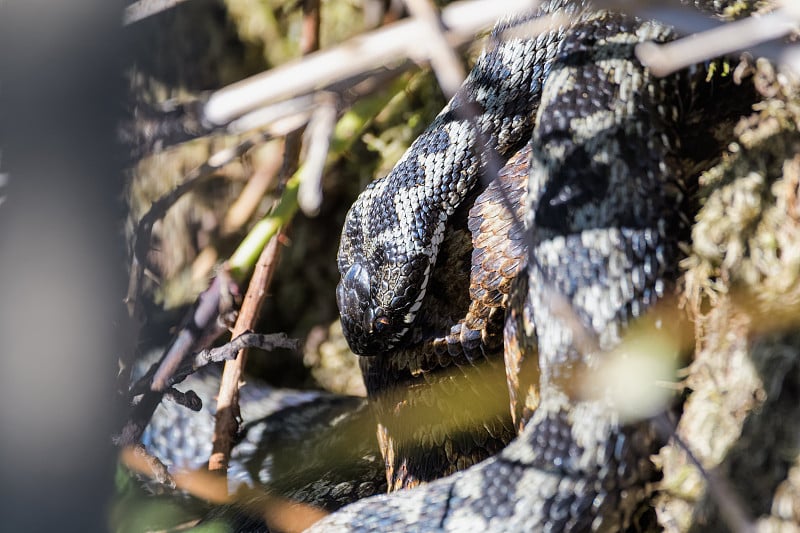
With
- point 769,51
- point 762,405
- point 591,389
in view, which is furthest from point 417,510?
point 769,51

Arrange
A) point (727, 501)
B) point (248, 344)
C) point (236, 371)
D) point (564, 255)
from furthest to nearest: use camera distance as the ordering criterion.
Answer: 1. point (236, 371)
2. point (248, 344)
3. point (564, 255)
4. point (727, 501)

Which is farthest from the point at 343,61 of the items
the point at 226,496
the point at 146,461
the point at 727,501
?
the point at 226,496

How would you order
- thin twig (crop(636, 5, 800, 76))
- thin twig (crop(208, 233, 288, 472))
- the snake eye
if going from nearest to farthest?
1. thin twig (crop(636, 5, 800, 76))
2. the snake eye
3. thin twig (crop(208, 233, 288, 472))

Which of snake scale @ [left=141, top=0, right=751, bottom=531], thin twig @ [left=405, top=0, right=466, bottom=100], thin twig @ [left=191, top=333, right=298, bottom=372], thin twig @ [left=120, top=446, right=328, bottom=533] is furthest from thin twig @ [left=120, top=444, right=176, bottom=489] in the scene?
thin twig @ [left=405, top=0, right=466, bottom=100]

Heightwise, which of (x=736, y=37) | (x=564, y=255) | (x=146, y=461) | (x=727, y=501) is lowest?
(x=727, y=501)

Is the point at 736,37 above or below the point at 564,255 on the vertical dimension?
above

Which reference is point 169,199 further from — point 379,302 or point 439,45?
point 439,45

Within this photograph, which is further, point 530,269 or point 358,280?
point 358,280

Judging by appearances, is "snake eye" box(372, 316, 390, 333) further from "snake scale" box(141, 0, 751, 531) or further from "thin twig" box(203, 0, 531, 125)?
"thin twig" box(203, 0, 531, 125)

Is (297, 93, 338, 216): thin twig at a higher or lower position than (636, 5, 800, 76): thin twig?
higher
